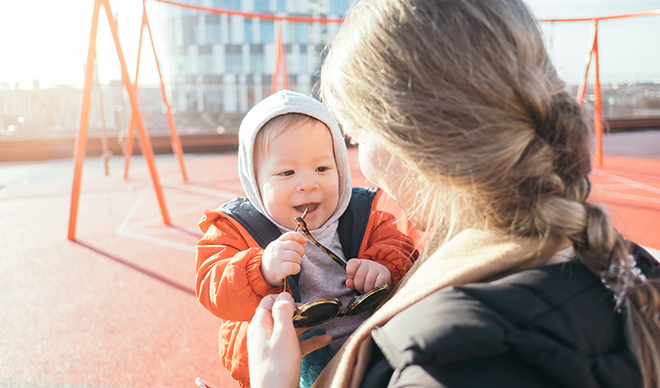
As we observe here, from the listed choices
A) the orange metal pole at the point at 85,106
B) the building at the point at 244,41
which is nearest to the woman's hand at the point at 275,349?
the orange metal pole at the point at 85,106

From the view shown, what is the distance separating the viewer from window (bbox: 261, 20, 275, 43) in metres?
36.0

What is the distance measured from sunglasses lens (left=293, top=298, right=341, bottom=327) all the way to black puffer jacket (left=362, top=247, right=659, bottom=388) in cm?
31

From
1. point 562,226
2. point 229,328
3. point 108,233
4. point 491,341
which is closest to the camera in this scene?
point 491,341

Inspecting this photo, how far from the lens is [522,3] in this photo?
796mm

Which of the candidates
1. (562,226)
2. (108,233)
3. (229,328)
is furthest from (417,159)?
(108,233)

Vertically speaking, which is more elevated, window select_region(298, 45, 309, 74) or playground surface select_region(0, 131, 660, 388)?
window select_region(298, 45, 309, 74)

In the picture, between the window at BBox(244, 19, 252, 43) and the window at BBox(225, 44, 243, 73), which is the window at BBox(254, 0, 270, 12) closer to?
the window at BBox(244, 19, 252, 43)

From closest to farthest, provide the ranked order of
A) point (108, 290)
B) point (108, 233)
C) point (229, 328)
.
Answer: point (229, 328), point (108, 290), point (108, 233)

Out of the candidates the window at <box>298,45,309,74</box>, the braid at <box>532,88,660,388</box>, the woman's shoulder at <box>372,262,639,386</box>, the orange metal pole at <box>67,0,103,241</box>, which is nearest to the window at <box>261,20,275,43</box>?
the window at <box>298,45,309,74</box>

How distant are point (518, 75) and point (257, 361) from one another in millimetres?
688

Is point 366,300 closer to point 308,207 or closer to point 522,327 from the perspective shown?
point 308,207

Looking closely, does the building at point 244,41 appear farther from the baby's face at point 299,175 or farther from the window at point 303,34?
the baby's face at point 299,175

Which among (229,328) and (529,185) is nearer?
(529,185)

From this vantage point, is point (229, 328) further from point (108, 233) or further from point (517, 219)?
point (108, 233)
